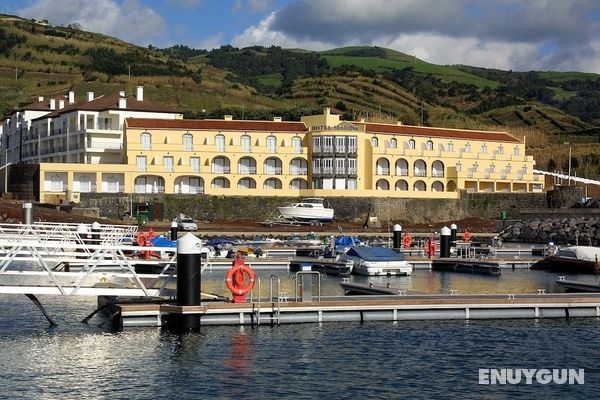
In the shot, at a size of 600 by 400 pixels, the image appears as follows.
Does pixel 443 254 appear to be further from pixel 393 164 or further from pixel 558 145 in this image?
pixel 558 145

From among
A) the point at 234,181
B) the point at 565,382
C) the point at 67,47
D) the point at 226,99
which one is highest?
the point at 67,47

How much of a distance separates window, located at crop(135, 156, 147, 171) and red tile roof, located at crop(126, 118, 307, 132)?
125 inches

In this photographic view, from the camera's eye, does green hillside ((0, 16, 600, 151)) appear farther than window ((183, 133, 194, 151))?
Yes

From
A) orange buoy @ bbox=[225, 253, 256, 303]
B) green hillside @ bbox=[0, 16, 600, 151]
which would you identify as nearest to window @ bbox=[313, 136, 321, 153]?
green hillside @ bbox=[0, 16, 600, 151]

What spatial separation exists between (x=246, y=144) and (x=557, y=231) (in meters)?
32.6

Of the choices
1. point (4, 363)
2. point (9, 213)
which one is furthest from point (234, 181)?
point (4, 363)

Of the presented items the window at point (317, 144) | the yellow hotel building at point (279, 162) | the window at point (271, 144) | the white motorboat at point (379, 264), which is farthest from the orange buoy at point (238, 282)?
the window at point (317, 144)

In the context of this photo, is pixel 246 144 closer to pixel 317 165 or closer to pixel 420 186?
pixel 317 165

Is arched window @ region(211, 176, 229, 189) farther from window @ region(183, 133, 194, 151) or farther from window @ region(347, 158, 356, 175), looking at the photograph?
window @ region(347, 158, 356, 175)

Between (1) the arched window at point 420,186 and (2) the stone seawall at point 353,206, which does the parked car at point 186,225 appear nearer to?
(2) the stone seawall at point 353,206

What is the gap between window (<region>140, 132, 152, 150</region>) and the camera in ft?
Answer: 328

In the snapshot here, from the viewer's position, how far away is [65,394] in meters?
25.5

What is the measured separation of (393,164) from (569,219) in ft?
69.2

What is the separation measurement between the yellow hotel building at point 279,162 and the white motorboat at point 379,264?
42319 mm
